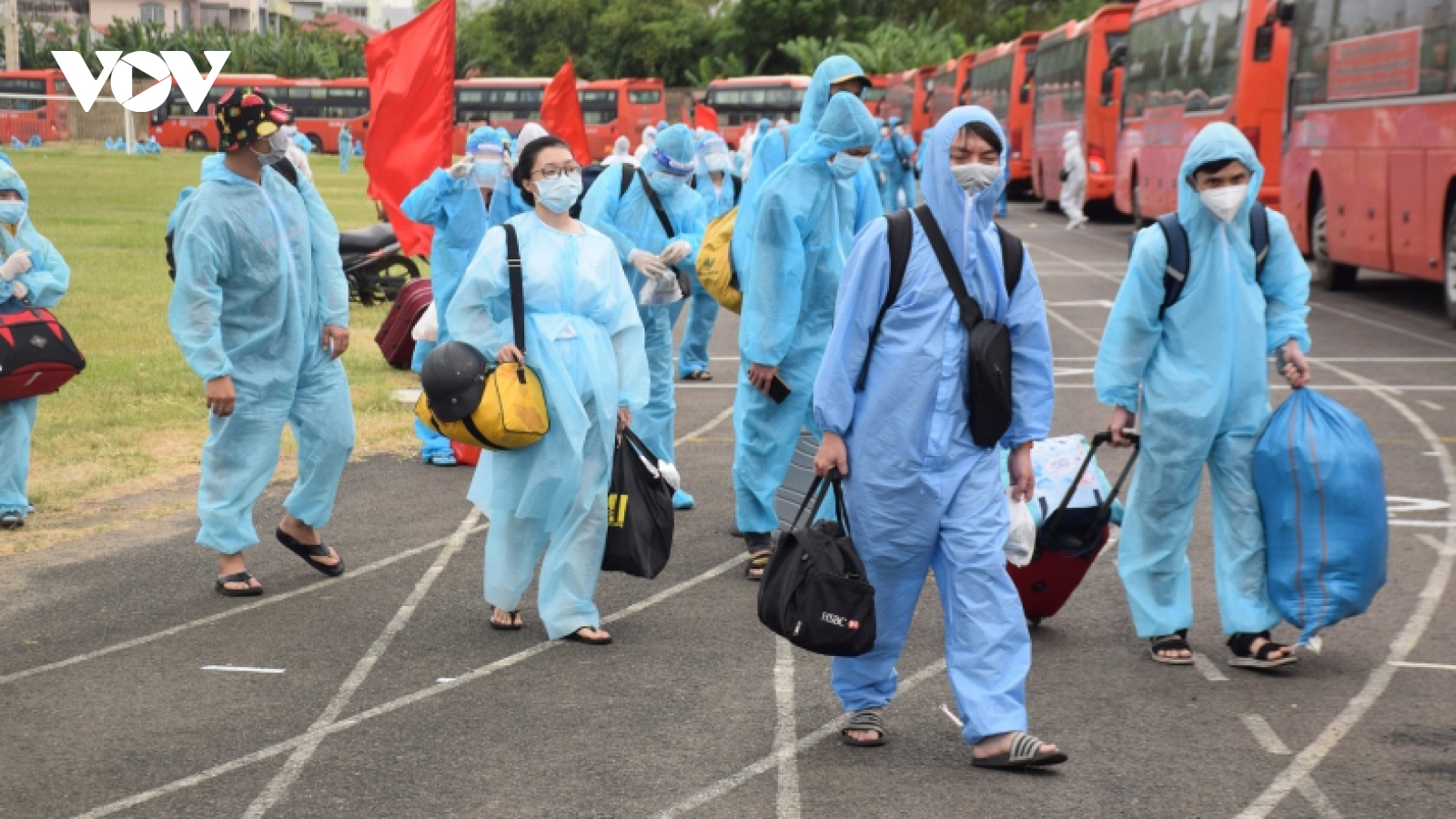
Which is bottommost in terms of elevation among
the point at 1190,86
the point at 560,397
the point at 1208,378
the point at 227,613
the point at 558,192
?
the point at 227,613

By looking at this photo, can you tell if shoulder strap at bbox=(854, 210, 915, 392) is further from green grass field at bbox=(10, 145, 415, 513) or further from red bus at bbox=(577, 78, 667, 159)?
red bus at bbox=(577, 78, 667, 159)

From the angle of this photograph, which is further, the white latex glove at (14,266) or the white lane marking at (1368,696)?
the white latex glove at (14,266)

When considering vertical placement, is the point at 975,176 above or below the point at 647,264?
above

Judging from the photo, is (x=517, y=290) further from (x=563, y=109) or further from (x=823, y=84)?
(x=563, y=109)

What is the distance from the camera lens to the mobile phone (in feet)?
25.0

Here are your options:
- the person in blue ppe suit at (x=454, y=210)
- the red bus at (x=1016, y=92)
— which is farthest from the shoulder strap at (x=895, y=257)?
the red bus at (x=1016, y=92)

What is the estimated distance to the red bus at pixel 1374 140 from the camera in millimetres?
15688

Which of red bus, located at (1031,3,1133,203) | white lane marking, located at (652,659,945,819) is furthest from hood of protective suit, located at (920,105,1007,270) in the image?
red bus, located at (1031,3,1133,203)

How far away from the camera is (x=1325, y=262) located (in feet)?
64.5

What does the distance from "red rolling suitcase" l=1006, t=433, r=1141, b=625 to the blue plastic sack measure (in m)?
0.50

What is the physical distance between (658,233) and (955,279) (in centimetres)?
447

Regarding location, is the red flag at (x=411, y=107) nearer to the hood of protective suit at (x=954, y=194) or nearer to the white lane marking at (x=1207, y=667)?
the white lane marking at (x=1207, y=667)

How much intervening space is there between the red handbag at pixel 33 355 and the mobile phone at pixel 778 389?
3300 millimetres

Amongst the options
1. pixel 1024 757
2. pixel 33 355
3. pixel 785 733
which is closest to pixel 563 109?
pixel 33 355
